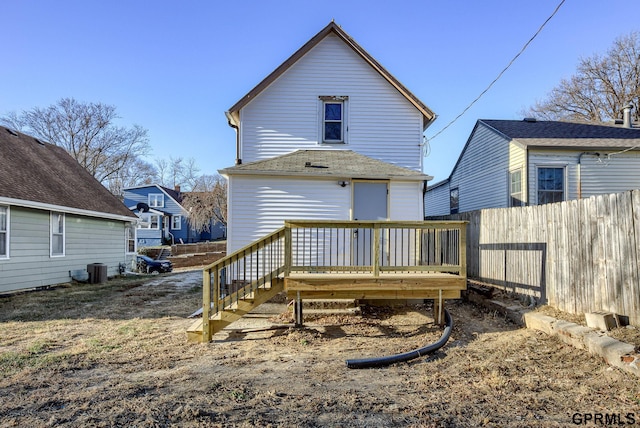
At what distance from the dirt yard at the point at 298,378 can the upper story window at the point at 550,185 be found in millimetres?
7373

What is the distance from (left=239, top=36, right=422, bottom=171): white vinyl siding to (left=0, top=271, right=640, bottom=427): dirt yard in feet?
15.9

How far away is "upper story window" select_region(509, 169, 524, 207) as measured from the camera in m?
12.8

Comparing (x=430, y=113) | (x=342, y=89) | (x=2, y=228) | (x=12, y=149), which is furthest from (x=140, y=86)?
(x=430, y=113)

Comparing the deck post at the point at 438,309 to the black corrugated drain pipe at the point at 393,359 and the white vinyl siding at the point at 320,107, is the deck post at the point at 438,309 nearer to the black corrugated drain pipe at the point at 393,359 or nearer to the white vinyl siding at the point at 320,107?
the black corrugated drain pipe at the point at 393,359

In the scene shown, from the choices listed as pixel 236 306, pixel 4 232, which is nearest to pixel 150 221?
pixel 4 232

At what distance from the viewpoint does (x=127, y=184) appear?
1720 inches

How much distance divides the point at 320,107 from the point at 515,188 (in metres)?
7.80

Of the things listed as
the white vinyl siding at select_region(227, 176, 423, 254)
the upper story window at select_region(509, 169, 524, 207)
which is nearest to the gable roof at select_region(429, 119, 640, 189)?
the upper story window at select_region(509, 169, 524, 207)

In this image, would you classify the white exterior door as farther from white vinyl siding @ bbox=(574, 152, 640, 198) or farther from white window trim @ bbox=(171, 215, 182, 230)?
white window trim @ bbox=(171, 215, 182, 230)

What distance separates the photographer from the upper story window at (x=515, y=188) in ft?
42.2

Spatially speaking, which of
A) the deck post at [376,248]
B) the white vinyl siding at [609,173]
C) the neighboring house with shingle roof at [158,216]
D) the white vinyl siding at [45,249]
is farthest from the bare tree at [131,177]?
the white vinyl siding at [609,173]

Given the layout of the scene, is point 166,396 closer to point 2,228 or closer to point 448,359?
point 448,359

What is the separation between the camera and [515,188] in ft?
43.3
